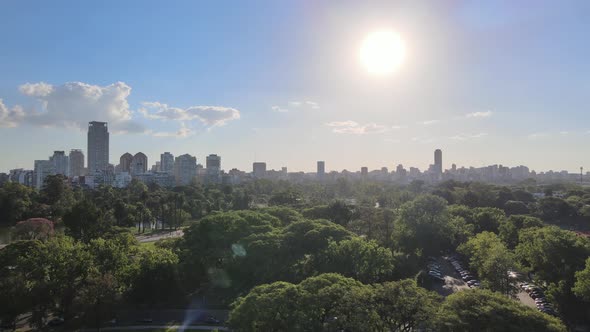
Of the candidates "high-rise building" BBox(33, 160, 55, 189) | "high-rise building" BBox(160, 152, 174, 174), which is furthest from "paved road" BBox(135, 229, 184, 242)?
"high-rise building" BBox(160, 152, 174, 174)

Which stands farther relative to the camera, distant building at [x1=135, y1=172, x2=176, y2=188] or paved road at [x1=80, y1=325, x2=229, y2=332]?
distant building at [x1=135, y1=172, x2=176, y2=188]

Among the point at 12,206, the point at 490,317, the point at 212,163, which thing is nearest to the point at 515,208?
the point at 490,317

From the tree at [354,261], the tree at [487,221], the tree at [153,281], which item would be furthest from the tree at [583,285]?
the tree at [153,281]

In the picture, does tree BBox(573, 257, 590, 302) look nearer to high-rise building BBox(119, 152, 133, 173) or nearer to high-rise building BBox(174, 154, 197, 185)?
high-rise building BBox(174, 154, 197, 185)

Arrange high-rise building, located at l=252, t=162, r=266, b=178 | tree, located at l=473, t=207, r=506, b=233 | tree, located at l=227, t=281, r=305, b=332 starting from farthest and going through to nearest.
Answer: high-rise building, located at l=252, t=162, r=266, b=178 → tree, located at l=473, t=207, r=506, b=233 → tree, located at l=227, t=281, r=305, b=332

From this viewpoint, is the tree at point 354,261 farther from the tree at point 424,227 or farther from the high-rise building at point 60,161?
the high-rise building at point 60,161
